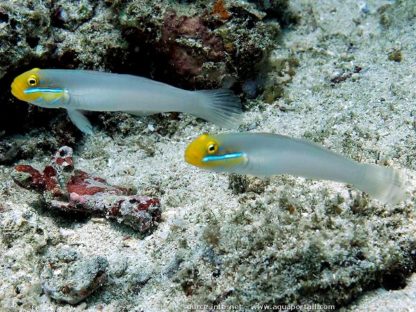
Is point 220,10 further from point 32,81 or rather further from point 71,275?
point 71,275

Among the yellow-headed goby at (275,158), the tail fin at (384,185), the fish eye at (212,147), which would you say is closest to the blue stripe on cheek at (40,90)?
the yellow-headed goby at (275,158)

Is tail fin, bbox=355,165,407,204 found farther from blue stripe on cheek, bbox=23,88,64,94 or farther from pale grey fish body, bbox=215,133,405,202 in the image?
blue stripe on cheek, bbox=23,88,64,94

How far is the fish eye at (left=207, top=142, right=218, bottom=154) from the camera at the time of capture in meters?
2.83

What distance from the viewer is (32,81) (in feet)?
12.0

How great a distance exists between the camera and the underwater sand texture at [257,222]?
10.8ft

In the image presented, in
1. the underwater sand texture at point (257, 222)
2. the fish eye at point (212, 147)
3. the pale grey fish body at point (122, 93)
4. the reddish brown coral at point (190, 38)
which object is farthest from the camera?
the reddish brown coral at point (190, 38)

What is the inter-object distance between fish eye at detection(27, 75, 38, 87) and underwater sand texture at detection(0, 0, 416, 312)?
1422mm

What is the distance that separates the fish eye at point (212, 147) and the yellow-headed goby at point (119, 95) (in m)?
0.74

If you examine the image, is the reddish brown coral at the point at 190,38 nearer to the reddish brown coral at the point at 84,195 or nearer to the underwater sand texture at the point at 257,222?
the underwater sand texture at the point at 257,222

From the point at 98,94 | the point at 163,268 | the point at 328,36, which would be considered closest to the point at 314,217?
the point at 163,268

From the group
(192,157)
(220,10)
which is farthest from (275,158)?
(220,10)

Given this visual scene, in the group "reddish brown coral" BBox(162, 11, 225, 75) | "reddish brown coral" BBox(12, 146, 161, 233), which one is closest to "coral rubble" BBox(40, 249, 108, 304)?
"reddish brown coral" BBox(12, 146, 161, 233)

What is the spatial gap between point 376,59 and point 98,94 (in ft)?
14.9

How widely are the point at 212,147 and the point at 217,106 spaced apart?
84cm
